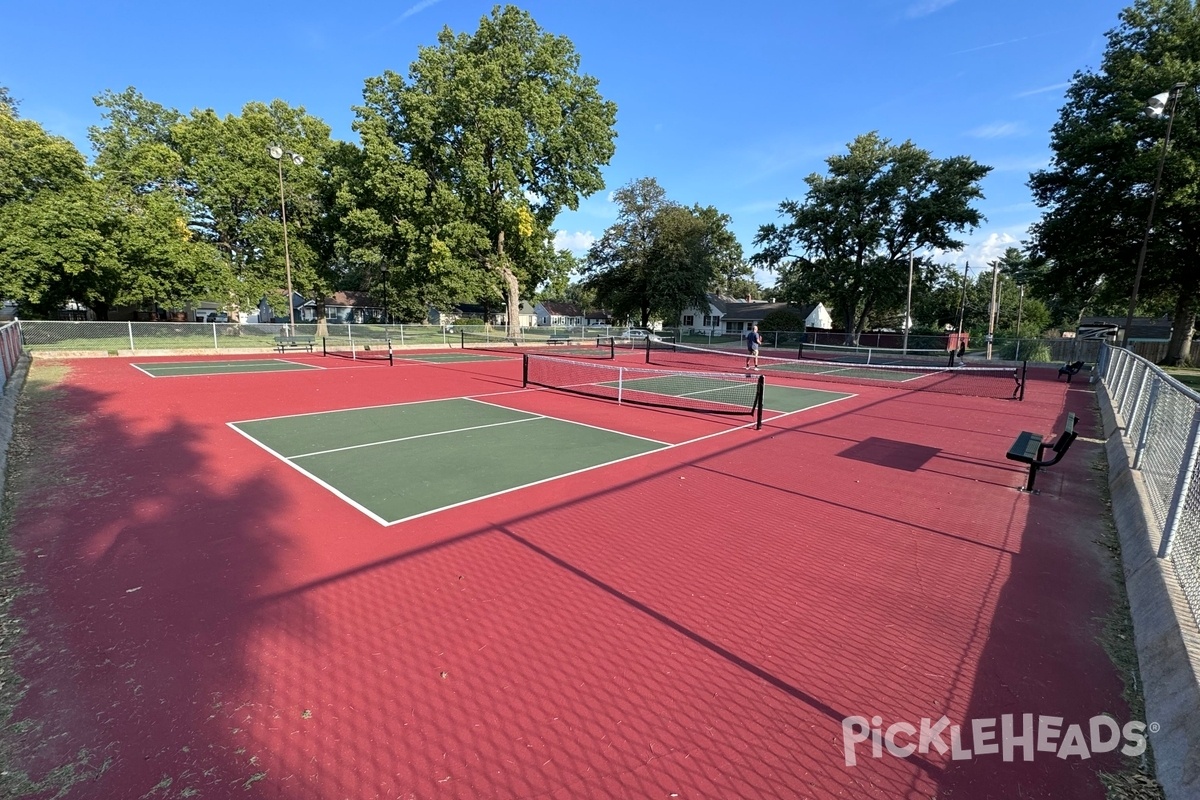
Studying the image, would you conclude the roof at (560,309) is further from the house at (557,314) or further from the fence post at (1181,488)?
the fence post at (1181,488)

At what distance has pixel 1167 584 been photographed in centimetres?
384

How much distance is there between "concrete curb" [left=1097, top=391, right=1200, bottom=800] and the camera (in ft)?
8.30


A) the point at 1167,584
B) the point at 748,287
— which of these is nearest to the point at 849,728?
the point at 1167,584

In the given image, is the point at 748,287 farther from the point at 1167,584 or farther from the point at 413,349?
the point at 1167,584

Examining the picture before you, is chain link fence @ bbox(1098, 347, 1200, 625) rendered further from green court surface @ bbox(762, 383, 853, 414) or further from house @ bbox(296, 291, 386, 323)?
house @ bbox(296, 291, 386, 323)

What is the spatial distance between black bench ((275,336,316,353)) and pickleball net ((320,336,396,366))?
0.67 meters

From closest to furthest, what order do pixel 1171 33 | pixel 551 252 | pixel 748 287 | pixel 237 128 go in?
pixel 1171 33
pixel 237 128
pixel 551 252
pixel 748 287

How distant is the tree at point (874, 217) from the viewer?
41531mm

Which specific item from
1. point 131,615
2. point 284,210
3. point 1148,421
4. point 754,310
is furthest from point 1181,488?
point 754,310

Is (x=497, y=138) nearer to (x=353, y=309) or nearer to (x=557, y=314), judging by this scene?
(x=353, y=309)

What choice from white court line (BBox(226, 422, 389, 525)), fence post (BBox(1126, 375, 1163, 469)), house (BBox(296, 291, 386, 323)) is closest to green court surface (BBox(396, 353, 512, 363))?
white court line (BBox(226, 422, 389, 525))

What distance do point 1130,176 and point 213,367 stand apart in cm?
4283

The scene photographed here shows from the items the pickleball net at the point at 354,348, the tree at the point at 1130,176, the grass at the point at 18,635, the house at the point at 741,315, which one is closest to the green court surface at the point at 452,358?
the pickleball net at the point at 354,348

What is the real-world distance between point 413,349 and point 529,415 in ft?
77.1
